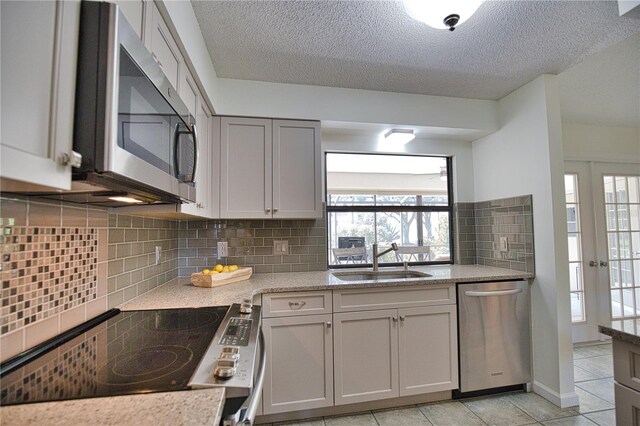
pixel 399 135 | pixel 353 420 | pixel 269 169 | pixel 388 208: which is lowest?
pixel 353 420

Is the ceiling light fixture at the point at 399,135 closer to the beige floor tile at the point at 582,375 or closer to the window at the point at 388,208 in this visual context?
the window at the point at 388,208

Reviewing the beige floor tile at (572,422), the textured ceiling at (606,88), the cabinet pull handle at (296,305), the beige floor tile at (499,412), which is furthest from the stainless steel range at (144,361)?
the textured ceiling at (606,88)

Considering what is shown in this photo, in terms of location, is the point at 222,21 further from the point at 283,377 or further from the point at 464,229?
the point at 464,229

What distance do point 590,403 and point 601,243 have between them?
1.89 metres

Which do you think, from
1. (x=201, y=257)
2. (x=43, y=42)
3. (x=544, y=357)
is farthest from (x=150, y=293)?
(x=544, y=357)

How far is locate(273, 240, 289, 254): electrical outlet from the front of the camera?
2578mm

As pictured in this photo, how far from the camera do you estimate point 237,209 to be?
2.27 m

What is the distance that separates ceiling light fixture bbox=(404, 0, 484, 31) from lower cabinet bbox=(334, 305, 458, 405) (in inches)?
69.2

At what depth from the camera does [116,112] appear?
742 millimetres

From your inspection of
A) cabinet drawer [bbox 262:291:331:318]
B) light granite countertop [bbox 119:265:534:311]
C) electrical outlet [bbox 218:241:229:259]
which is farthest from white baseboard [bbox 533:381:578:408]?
electrical outlet [bbox 218:241:229:259]

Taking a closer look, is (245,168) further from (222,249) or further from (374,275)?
(374,275)

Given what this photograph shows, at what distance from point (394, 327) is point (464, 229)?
1449mm

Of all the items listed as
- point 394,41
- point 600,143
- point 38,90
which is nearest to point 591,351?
point 600,143

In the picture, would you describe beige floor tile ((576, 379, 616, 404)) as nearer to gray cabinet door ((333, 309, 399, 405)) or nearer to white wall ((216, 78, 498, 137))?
gray cabinet door ((333, 309, 399, 405))
